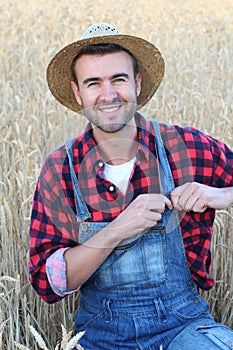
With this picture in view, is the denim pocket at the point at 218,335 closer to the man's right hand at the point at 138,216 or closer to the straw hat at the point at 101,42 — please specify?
the man's right hand at the point at 138,216

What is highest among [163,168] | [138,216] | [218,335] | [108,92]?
[108,92]

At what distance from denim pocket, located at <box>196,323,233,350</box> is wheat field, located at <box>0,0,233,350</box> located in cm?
43

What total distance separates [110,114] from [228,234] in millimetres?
906

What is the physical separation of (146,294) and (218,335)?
0.23 metres

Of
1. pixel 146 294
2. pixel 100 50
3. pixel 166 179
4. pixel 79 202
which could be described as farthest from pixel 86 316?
pixel 100 50

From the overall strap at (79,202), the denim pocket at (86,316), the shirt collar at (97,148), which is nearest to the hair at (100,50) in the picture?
the shirt collar at (97,148)

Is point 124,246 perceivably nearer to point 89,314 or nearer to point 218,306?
point 89,314

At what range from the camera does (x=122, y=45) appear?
1944mm

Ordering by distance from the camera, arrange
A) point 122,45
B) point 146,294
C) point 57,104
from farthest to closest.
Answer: point 57,104 → point 122,45 → point 146,294

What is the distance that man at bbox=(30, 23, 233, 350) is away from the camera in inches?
71.0

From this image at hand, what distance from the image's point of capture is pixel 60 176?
189 cm

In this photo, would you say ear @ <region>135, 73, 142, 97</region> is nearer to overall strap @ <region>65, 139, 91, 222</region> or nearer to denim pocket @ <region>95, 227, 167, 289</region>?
overall strap @ <region>65, 139, 91, 222</region>

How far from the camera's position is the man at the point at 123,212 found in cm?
180

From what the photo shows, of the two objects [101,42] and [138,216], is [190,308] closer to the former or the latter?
[138,216]
